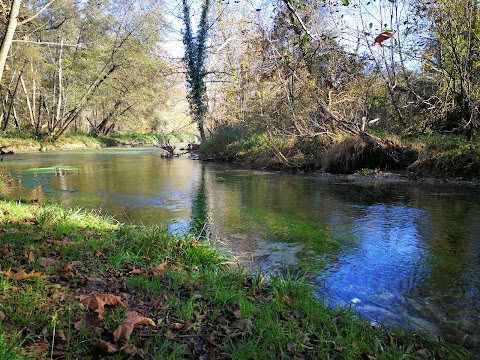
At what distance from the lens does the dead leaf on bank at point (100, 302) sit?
2888 mm

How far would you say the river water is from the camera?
4129 millimetres

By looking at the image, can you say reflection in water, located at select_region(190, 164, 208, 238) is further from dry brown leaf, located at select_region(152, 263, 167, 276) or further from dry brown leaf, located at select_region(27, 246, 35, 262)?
dry brown leaf, located at select_region(27, 246, 35, 262)

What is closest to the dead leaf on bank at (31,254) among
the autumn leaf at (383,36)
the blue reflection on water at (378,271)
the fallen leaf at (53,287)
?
the fallen leaf at (53,287)

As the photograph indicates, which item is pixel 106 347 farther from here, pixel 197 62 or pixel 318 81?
pixel 197 62

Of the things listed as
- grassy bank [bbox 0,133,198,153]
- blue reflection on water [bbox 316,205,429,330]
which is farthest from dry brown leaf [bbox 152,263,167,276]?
grassy bank [bbox 0,133,198,153]

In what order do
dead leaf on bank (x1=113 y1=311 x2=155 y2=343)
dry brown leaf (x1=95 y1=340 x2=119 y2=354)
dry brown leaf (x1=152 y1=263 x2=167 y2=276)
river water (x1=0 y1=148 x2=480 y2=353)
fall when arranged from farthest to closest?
river water (x1=0 y1=148 x2=480 y2=353) < dry brown leaf (x1=152 y1=263 x2=167 y2=276) < dead leaf on bank (x1=113 y1=311 x2=155 y2=343) < dry brown leaf (x1=95 y1=340 x2=119 y2=354)

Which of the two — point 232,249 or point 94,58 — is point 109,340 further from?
point 94,58

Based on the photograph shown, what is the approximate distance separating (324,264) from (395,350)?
7.98 feet

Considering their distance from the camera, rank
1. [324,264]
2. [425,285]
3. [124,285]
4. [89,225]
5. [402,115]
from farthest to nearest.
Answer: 1. [402,115]
2. [89,225]
3. [324,264]
4. [425,285]
5. [124,285]

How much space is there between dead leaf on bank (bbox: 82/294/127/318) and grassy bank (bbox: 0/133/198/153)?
28437 mm

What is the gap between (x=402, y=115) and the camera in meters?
16.8

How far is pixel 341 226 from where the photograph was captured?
24.5ft

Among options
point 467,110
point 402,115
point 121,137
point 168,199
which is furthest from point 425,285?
point 121,137

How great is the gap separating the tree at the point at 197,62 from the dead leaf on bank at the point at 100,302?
22939 mm
